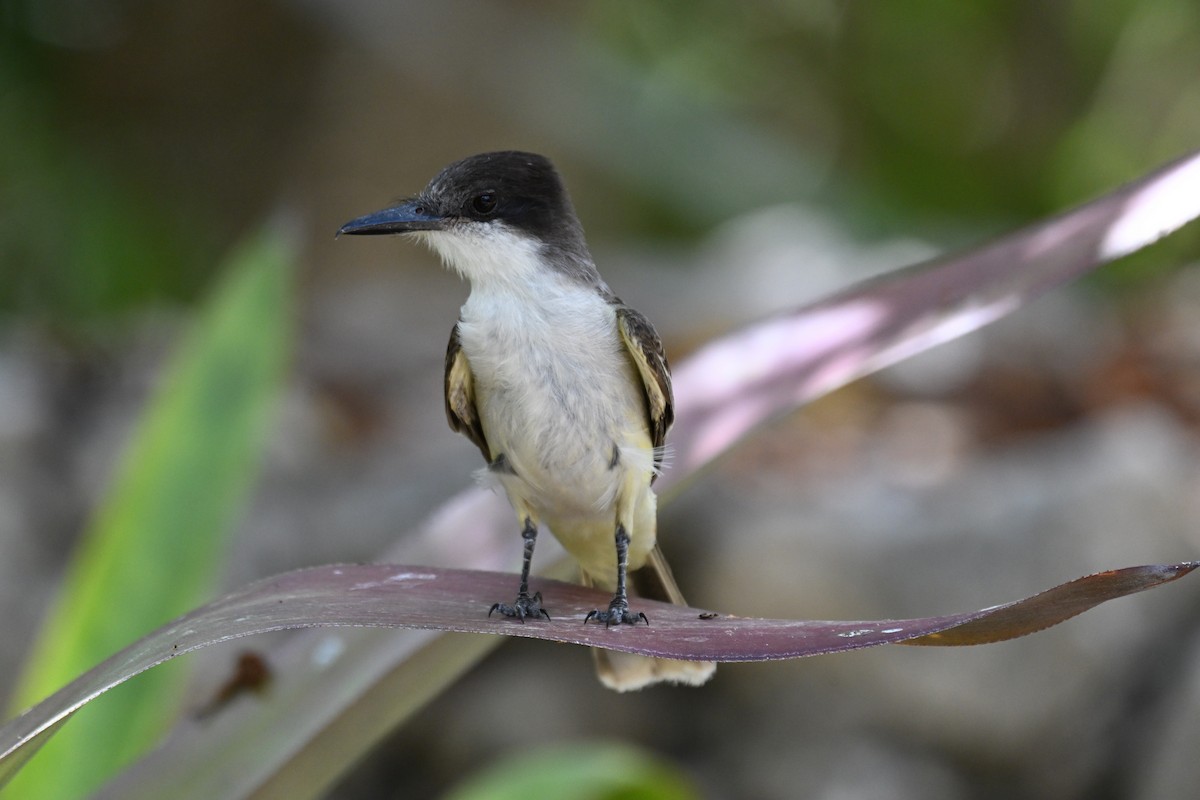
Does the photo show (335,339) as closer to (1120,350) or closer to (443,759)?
(443,759)

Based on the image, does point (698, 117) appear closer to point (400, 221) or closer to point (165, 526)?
point (165, 526)

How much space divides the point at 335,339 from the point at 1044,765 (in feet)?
12.2

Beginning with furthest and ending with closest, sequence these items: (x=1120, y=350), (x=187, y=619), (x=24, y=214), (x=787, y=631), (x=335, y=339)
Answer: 1. (x=24, y=214)
2. (x=335, y=339)
3. (x=1120, y=350)
4. (x=187, y=619)
5. (x=787, y=631)

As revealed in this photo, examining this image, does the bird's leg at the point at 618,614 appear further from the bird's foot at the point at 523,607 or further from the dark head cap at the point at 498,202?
the dark head cap at the point at 498,202

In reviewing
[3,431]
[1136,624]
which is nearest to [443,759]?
[3,431]

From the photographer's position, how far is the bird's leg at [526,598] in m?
1.34

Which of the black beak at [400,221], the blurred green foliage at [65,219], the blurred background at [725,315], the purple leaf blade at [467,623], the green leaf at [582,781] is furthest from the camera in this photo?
the blurred green foliage at [65,219]

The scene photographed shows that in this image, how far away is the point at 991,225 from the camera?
24.6ft

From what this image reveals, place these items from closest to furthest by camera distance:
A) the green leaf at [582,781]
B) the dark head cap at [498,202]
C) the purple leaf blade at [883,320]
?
the purple leaf blade at [883,320]
the dark head cap at [498,202]
the green leaf at [582,781]

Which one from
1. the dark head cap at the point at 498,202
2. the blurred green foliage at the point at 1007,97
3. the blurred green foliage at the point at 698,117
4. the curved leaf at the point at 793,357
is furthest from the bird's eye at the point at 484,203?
the blurred green foliage at the point at 1007,97

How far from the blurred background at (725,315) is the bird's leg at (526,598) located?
1013mm

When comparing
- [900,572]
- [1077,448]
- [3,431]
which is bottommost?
[900,572]

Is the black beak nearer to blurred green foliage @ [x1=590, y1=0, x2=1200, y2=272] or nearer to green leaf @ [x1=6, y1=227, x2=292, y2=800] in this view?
green leaf @ [x1=6, y1=227, x2=292, y2=800]

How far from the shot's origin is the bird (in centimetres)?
176
